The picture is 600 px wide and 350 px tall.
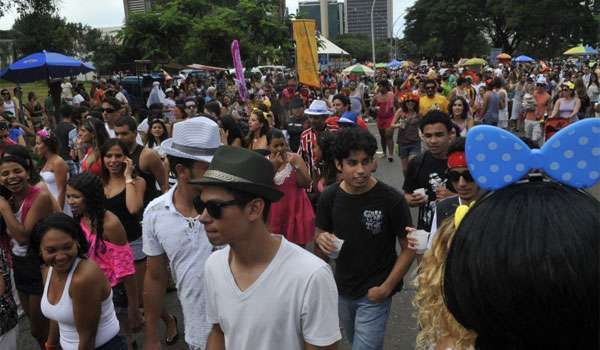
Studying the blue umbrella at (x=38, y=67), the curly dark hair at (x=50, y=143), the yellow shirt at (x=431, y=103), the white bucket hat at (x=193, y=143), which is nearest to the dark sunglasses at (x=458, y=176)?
the white bucket hat at (x=193, y=143)

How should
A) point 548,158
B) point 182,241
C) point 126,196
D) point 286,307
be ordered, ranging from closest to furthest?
1. point 548,158
2. point 286,307
3. point 182,241
4. point 126,196

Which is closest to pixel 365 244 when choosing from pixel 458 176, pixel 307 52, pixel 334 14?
pixel 458 176

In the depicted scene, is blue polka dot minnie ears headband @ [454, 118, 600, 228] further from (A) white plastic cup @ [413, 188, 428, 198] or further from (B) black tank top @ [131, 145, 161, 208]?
(B) black tank top @ [131, 145, 161, 208]

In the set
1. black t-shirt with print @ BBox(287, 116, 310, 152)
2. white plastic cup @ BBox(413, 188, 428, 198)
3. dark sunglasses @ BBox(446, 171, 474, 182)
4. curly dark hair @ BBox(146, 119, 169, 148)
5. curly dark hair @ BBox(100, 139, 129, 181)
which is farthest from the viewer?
black t-shirt with print @ BBox(287, 116, 310, 152)

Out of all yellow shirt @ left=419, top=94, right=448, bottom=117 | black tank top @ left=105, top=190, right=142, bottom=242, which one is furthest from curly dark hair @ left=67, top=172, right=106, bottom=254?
yellow shirt @ left=419, top=94, right=448, bottom=117

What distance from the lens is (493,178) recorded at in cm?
116

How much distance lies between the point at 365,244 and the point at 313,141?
10.9 ft

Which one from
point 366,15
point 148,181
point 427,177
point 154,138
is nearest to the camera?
point 427,177

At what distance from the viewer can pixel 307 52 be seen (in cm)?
1294

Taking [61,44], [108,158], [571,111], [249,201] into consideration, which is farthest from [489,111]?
[61,44]

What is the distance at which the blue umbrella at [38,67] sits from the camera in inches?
507

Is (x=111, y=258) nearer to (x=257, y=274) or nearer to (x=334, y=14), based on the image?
(x=257, y=274)

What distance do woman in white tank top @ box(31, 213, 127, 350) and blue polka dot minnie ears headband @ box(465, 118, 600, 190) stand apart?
251cm

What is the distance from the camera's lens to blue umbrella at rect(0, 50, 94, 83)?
12.9 meters
